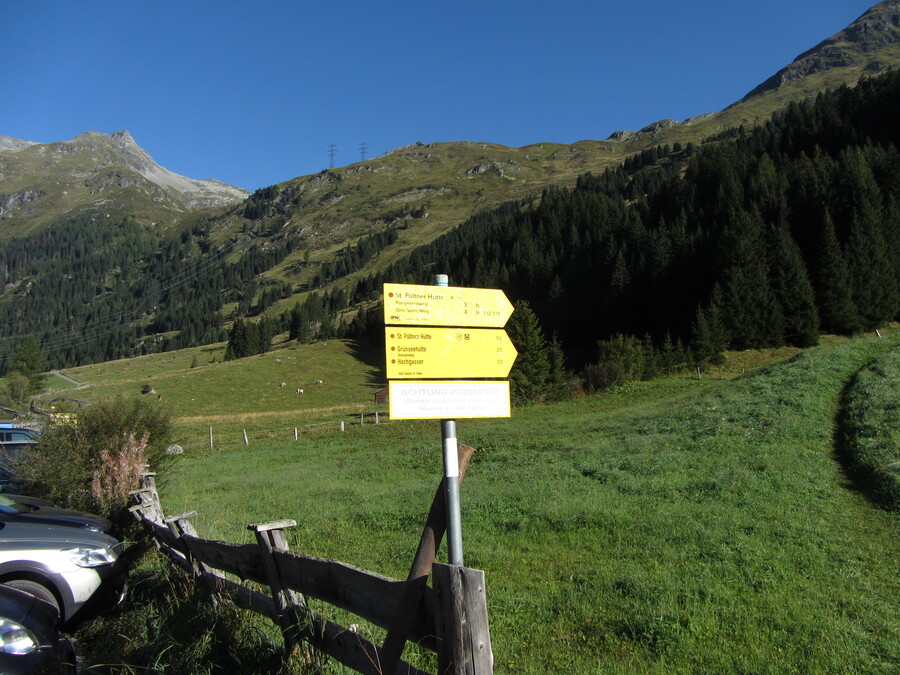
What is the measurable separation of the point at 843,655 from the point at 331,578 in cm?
450

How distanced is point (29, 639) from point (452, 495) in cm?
377

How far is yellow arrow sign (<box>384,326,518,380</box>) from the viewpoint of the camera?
12.7 feet

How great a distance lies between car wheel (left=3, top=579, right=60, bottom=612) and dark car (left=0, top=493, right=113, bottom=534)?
2.94ft

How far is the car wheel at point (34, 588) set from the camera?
596 centimetres

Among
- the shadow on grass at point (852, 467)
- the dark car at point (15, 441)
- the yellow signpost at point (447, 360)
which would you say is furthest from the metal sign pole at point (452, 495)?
the dark car at point (15, 441)

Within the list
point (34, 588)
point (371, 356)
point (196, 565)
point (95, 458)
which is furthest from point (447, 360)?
point (371, 356)

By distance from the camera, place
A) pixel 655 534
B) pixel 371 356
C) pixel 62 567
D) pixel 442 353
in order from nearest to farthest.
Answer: pixel 442 353, pixel 62 567, pixel 655 534, pixel 371 356

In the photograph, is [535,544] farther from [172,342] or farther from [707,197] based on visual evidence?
[172,342]

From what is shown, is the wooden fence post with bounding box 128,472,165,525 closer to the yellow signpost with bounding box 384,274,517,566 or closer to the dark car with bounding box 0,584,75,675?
the dark car with bounding box 0,584,75,675

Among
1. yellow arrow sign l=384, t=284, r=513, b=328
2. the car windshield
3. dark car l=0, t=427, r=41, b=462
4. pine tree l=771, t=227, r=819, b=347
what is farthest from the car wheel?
pine tree l=771, t=227, r=819, b=347

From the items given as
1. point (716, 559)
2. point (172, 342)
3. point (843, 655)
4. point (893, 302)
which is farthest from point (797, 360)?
point (172, 342)

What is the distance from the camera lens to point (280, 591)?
4.54 metres

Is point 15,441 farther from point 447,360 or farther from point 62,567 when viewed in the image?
point 447,360

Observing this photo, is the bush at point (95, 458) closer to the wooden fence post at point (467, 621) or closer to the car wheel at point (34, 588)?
the car wheel at point (34, 588)
